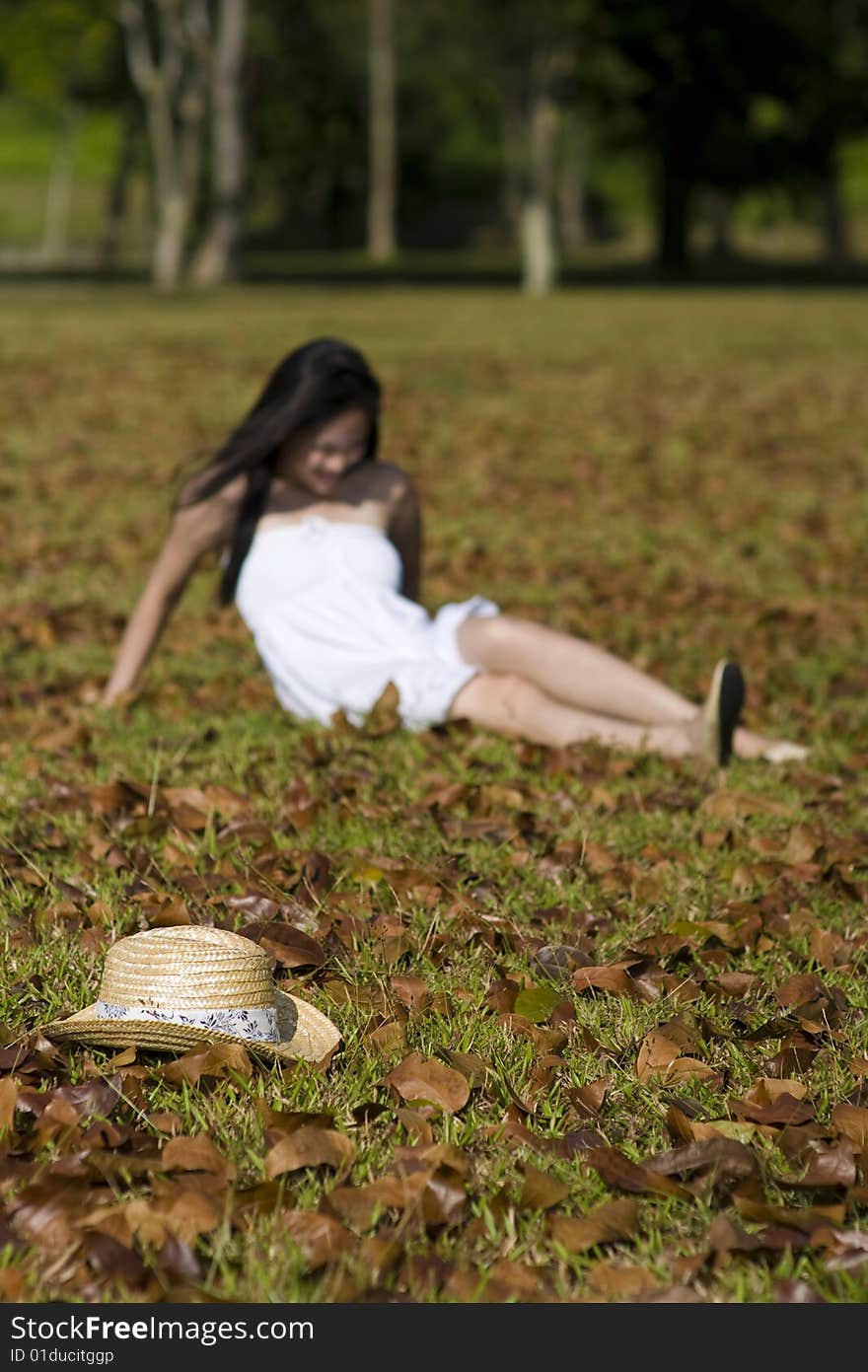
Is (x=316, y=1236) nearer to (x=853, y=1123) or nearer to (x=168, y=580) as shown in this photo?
(x=853, y=1123)

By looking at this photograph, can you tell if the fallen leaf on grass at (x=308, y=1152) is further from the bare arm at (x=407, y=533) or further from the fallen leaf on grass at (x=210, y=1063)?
the bare arm at (x=407, y=533)

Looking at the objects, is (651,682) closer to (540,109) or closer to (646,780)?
(646,780)

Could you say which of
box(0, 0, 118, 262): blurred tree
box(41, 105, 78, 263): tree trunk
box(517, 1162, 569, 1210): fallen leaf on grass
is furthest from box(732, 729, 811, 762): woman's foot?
box(41, 105, 78, 263): tree trunk

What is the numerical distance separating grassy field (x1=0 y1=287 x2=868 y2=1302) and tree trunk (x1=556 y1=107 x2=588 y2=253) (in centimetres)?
6231

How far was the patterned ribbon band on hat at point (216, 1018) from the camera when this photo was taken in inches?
120

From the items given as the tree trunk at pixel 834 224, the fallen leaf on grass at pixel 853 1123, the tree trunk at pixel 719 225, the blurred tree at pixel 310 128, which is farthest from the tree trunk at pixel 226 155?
the fallen leaf on grass at pixel 853 1123

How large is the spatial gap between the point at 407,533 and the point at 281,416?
2.42ft

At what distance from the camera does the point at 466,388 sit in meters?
17.4

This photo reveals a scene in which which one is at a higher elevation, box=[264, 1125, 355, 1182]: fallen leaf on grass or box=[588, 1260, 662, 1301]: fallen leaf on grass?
box=[264, 1125, 355, 1182]: fallen leaf on grass

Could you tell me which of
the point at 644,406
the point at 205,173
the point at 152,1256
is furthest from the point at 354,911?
the point at 205,173

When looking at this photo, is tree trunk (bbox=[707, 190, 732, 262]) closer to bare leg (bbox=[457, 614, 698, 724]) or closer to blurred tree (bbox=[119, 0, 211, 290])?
blurred tree (bbox=[119, 0, 211, 290])

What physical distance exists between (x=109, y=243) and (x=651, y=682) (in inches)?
1960

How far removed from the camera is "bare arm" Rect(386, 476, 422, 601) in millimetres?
6117

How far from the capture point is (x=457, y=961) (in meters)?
3.71
